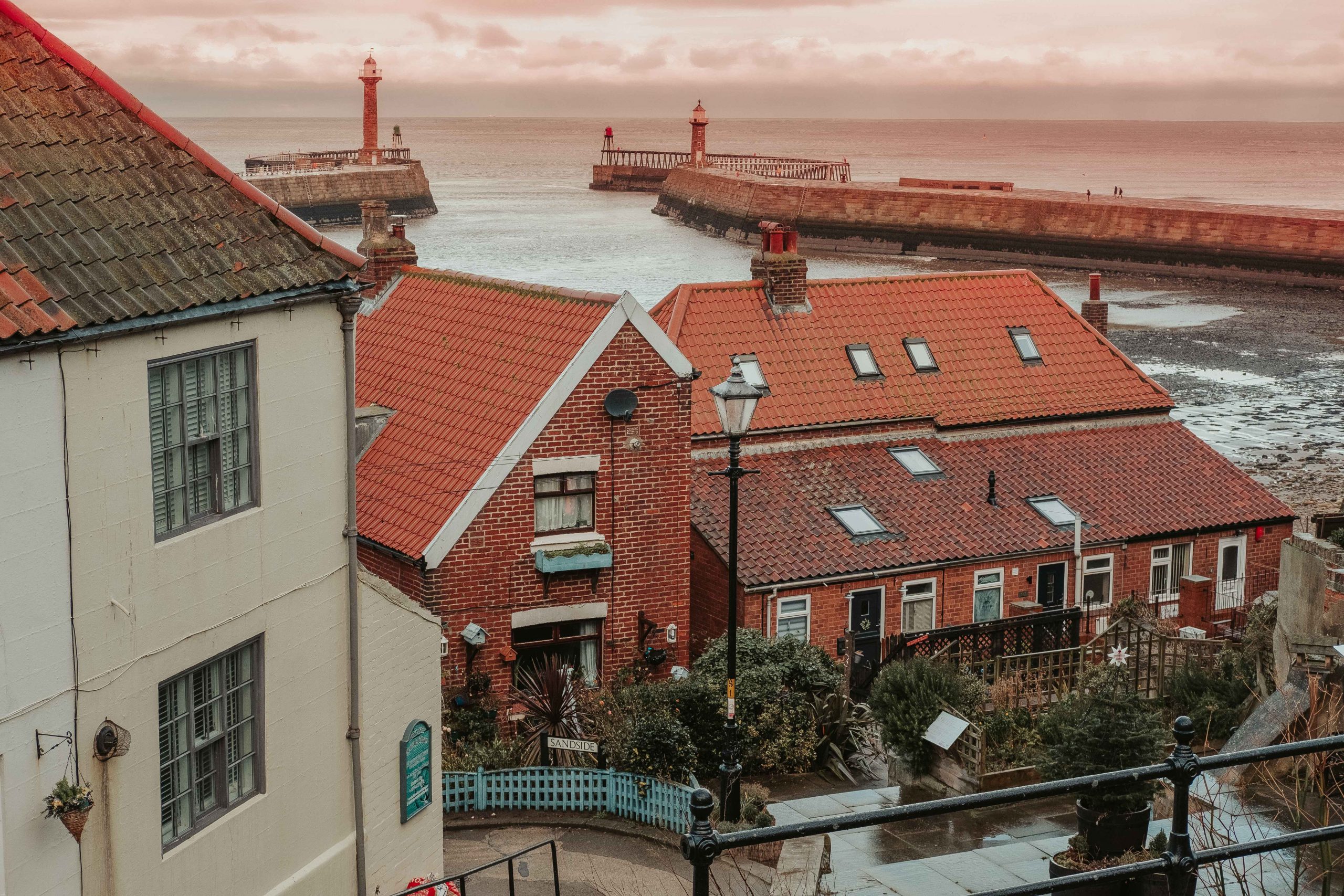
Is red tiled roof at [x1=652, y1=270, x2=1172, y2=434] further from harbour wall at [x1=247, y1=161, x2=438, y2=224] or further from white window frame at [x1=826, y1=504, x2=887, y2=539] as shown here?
harbour wall at [x1=247, y1=161, x2=438, y2=224]

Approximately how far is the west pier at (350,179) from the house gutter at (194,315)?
428ft

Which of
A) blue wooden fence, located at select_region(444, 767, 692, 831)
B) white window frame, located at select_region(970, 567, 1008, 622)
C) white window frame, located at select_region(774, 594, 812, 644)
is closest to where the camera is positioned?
blue wooden fence, located at select_region(444, 767, 692, 831)

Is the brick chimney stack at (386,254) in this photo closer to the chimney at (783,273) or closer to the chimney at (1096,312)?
the chimney at (783,273)

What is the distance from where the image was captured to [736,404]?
18375 mm

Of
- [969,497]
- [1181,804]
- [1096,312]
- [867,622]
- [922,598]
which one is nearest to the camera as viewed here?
[1181,804]

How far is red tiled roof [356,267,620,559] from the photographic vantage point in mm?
24938

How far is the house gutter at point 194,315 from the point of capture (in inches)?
458

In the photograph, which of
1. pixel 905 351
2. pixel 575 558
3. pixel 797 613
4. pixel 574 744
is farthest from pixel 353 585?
pixel 905 351

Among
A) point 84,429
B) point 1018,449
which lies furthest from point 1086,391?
point 84,429

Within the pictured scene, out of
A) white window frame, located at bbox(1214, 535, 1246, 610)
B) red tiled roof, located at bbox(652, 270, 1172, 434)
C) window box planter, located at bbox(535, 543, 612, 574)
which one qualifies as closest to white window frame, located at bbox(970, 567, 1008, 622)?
red tiled roof, located at bbox(652, 270, 1172, 434)

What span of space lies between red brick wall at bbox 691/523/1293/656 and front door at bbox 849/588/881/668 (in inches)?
4.7

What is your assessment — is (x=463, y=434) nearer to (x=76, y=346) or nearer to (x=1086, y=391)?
(x=76, y=346)

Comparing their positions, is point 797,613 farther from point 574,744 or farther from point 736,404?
point 736,404

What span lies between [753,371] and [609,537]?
7.99 metres
